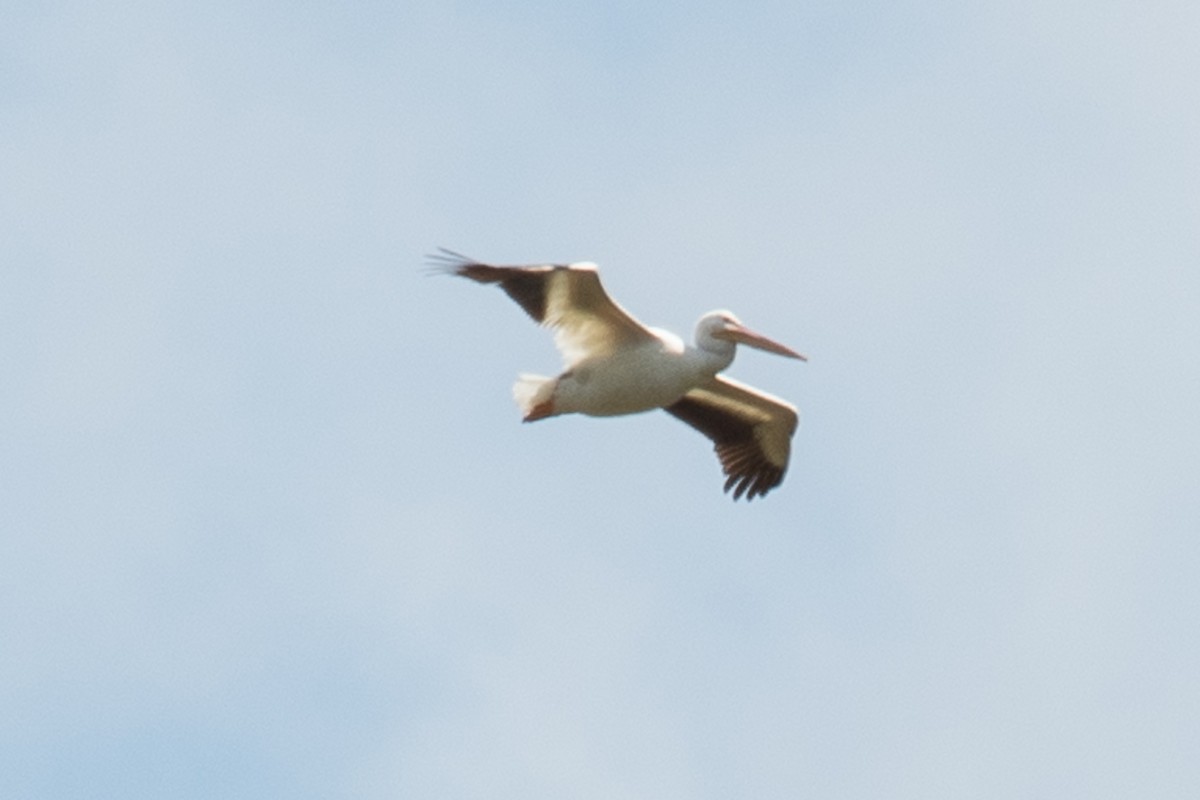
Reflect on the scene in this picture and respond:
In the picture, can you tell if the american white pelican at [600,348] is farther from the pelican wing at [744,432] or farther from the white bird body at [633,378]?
the pelican wing at [744,432]

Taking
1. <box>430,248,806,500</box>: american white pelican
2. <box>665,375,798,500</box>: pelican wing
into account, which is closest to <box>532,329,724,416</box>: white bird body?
<box>430,248,806,500</box>: american white pelican

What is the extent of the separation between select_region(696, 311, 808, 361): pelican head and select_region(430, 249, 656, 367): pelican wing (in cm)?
46

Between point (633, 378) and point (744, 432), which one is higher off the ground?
point (633, 378)

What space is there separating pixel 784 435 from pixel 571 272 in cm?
254

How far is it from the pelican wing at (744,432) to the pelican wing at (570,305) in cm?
159

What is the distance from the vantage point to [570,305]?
13.2m

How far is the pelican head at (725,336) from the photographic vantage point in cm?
1378

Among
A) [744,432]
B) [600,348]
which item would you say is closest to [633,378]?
[600,348]

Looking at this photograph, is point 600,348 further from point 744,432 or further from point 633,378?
point 744,432

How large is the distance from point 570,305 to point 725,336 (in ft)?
3.36

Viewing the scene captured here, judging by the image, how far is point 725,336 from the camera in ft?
45.3

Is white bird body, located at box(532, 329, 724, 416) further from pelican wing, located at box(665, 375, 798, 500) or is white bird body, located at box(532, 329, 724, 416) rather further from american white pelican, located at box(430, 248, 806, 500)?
pelican wing, located at box(665, 375, 798, 500)

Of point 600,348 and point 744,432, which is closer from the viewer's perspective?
point 600,348

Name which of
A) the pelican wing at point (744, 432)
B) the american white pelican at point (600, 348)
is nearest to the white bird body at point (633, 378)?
the american white pelican at point (600, 348)
